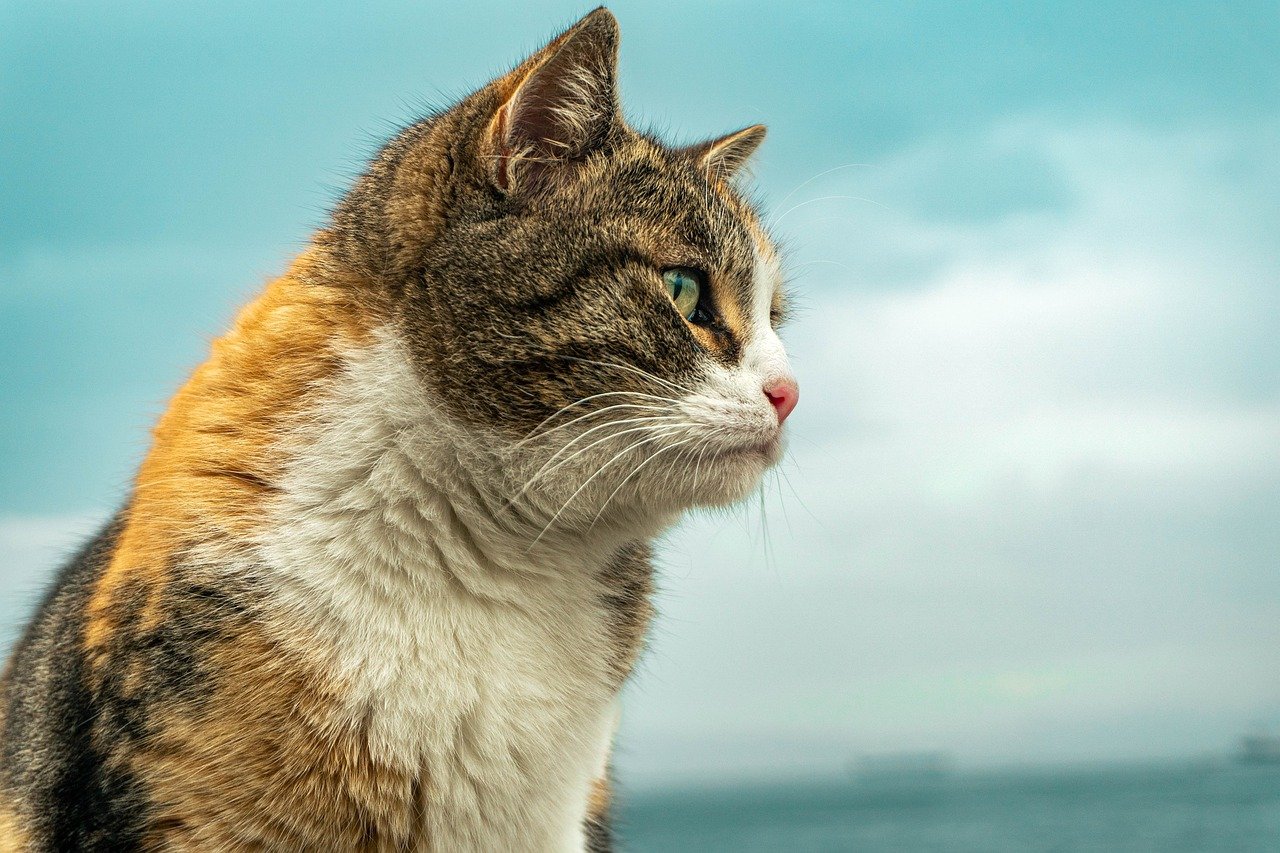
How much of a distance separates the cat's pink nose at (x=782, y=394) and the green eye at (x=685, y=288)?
28 centimetres

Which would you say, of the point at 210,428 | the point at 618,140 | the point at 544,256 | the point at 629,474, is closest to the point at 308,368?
the point at 210,428

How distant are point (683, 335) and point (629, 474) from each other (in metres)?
0.36

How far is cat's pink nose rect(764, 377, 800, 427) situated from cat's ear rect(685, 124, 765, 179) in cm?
95

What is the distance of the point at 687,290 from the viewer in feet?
9.48

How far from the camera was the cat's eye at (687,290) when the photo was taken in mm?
2861

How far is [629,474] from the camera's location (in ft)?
9.02

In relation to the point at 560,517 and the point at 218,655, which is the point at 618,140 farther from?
the point at 218,655

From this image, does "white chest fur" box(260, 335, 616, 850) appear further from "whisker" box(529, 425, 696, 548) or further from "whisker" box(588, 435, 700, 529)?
"whisker" box(588, 435, 700, 529)

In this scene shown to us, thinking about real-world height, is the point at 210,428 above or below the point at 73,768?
above

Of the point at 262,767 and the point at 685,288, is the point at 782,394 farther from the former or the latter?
the point at 262,767

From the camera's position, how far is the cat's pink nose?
2.80 m

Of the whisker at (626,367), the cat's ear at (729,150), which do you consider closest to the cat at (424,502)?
the whisker at (626,367)

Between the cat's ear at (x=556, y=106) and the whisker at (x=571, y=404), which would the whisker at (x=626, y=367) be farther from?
the cat's ear at (x=556, y=106)

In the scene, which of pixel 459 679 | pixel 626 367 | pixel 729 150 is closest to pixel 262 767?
pixel 459 679
